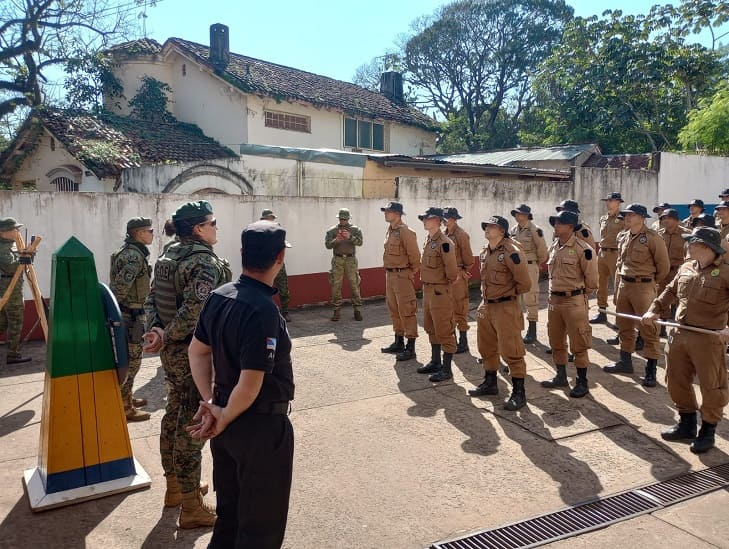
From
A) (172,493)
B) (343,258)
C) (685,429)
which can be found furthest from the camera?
(343,258)

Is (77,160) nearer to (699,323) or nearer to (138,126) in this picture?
(138,126)

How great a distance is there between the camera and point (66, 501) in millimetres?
3787

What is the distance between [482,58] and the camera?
126ft

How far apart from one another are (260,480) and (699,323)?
382 cm

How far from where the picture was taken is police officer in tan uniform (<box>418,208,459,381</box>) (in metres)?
6.74

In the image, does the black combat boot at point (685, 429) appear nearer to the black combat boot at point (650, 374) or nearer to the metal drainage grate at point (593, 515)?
the metal drainage grate at point (593, 515)

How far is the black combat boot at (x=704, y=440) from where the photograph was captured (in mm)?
4723

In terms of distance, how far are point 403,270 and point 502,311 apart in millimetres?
1984

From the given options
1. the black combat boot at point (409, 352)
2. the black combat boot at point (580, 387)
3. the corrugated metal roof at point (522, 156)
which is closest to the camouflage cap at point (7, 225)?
the black combat boot at point (409, 352)

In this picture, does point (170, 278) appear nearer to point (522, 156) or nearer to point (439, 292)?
point (439, 292)

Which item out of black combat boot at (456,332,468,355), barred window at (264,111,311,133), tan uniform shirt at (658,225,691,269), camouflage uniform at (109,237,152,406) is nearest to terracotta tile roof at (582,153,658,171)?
barred window at (264,111,311,133)

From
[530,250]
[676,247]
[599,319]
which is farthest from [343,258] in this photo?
[676,247]

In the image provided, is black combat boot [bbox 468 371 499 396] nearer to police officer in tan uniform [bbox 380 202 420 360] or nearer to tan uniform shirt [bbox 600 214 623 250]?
police officer in tan uniform [bbox 380 202 420 360]

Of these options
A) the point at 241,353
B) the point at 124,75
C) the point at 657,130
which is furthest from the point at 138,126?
the point at 657,130
